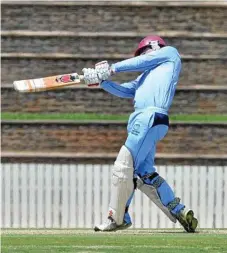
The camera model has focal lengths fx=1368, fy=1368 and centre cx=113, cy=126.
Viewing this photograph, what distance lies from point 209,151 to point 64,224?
9.87 feet

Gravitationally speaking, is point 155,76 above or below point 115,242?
above

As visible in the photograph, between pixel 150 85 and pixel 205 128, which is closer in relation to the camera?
pixel 150 85

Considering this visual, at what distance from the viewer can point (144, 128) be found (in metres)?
11.1

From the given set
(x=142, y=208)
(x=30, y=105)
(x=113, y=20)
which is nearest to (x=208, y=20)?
(x=113, y=20)

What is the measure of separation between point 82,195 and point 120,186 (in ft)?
13.6

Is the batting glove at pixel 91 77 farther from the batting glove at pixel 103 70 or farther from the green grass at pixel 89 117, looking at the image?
the green grass at pixel 89 117

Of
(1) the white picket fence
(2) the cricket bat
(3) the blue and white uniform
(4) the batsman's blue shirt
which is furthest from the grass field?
(1) the white picket fence

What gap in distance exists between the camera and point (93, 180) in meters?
15.0

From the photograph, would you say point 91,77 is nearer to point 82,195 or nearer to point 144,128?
point 144,128

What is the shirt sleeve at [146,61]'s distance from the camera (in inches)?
441

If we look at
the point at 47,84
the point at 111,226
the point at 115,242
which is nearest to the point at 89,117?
the point at 47,84

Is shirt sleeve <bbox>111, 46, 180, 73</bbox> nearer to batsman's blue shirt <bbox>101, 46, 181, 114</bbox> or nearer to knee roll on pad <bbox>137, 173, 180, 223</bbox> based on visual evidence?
batsman's blue shirt <bbox>101, 46, 181, 114</bbox>

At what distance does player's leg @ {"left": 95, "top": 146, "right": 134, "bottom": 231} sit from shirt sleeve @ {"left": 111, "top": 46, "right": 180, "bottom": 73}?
657 millimetres

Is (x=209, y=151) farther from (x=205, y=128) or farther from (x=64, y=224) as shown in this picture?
(x=64, y=224)
